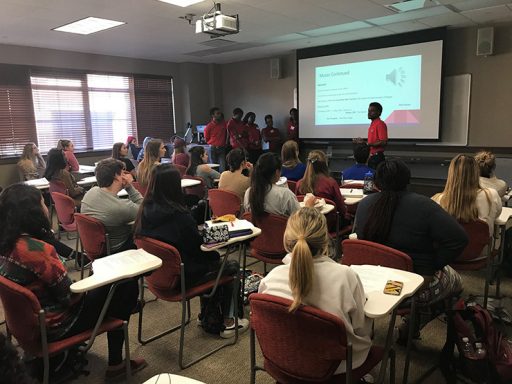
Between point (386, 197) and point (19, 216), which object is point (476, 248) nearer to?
point (386, 197)

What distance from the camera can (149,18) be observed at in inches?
213

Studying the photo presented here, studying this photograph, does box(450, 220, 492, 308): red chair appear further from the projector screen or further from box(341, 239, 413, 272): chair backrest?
the projector screen

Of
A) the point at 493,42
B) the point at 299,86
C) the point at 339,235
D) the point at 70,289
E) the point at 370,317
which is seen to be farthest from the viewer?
the point at 299,86

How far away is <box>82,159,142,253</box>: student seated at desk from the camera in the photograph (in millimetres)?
3092

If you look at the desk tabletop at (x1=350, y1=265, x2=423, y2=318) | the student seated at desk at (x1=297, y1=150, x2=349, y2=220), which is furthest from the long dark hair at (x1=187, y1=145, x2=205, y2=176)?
the desk tabletop at (x1=350, y1=265, x2=423, y2=318)

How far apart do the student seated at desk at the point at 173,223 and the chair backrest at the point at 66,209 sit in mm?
1811

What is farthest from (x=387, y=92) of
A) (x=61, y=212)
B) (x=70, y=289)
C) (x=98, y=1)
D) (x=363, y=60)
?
(x=70, y=289)

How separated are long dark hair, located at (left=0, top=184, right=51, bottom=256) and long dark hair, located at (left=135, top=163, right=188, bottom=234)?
2.13ft

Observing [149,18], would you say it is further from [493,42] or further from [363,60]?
[493,42]

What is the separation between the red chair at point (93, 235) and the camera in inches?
119

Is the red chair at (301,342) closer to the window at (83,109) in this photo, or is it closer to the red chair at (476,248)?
the red chair at (476,248)

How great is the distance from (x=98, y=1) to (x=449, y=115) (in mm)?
5611

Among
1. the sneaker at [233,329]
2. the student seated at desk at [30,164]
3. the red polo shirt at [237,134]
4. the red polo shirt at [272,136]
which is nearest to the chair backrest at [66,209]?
the sneaker at [233,329]

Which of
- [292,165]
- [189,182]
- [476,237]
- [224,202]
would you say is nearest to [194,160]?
[189,182]
